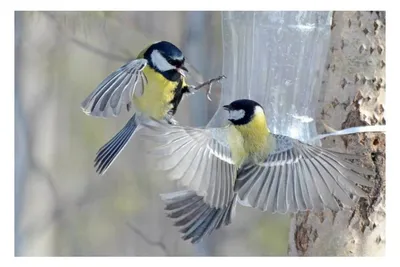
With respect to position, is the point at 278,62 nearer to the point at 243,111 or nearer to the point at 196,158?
the point at 243,111

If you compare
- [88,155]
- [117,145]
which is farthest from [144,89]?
[88,155]

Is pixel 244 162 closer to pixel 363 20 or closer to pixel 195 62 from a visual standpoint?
pixel 363 20

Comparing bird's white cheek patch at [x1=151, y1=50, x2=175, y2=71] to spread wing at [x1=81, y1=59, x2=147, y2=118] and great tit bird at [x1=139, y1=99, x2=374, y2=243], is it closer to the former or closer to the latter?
spread wing at [x1=81, y1=59, x2=147, y2=118]

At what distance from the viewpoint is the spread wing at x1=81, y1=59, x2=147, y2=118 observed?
1392 millimetres

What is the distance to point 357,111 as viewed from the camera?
1617 mm

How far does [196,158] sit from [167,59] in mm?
211

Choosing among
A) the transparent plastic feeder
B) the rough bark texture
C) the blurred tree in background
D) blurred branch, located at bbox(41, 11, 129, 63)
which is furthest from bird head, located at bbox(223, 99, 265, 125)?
blurred branch, located at bbox(41, 11, 129, 63)

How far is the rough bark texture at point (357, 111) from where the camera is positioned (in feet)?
5.29

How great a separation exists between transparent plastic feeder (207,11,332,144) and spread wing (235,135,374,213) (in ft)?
0.38

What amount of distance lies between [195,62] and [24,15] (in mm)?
484

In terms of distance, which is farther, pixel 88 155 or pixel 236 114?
pixel 88 155

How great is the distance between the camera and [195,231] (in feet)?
5.26
